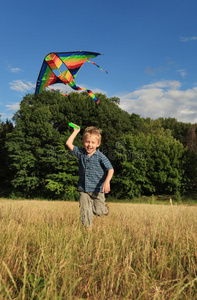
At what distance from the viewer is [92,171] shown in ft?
15.0

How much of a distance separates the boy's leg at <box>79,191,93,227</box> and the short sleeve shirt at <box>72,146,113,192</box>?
5.9 inches

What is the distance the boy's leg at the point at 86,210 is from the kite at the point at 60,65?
7.55ft

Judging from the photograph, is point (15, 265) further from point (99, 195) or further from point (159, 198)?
point (159, 198)

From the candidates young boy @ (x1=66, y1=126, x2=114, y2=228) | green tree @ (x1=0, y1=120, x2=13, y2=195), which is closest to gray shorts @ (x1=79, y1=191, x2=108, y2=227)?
young boy @ (x1=66, y1=126, x2=114, y2=228)

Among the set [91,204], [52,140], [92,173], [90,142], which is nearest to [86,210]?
[91,204]

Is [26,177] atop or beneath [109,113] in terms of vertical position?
beneath

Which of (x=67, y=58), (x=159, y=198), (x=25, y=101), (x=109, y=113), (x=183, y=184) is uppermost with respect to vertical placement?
(x=25, y=101)

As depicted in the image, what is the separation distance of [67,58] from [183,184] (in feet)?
88.4

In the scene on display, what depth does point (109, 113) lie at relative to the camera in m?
28.6

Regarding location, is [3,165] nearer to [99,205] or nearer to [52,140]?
[52,140]

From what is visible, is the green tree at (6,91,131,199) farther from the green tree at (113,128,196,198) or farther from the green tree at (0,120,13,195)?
the green tree at (0,120,13,195)

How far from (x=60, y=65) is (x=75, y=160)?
22.3 metres

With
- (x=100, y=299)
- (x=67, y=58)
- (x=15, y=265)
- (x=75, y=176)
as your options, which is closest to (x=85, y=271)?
(x=100, y=299)

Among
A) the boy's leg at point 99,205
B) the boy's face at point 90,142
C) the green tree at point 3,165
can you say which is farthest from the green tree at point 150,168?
the boy's face at point 90,142
